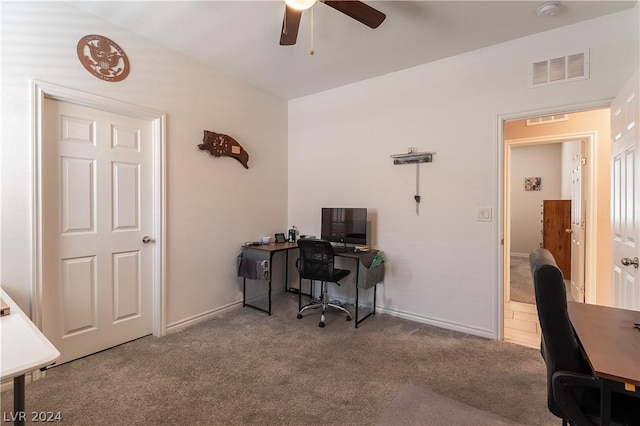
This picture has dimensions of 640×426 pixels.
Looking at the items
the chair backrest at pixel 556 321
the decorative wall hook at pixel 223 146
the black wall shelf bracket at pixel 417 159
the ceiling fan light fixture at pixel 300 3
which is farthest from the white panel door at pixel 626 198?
the decorative wall hook at pixel 223 146

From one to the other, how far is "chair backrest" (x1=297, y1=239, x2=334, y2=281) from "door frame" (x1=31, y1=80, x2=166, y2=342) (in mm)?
1428

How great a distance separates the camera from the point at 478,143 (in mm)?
2980

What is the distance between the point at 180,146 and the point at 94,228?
1.10 meters

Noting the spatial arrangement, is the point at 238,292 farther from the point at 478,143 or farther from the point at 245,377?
the point at 478,143

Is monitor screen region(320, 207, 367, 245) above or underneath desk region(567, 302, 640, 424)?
above

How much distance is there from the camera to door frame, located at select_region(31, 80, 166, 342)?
7.09ft

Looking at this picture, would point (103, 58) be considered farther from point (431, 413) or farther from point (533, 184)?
point (533, 184)

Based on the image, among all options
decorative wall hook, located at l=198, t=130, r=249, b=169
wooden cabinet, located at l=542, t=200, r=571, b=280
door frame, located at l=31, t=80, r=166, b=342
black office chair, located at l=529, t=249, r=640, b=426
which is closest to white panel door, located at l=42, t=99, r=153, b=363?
door frame, located at l=31, t=80, r=166, b=342

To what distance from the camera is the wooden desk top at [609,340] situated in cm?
100

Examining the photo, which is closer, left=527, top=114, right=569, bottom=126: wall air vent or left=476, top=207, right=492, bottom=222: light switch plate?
left=476, top=207, right=492, bottom=222: light switch plate

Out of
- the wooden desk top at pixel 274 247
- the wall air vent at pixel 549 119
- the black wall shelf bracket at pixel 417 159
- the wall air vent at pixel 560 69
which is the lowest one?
the wooden desk top at pixel 274 247

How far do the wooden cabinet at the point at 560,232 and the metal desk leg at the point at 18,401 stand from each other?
6713mm

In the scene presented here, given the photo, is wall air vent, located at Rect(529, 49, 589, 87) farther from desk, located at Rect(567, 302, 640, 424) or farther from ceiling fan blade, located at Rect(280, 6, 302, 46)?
ceiling fan blade, located at Rect(280, 6, 302, 46)

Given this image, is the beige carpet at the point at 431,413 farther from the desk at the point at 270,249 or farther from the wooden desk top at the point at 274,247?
the wooden desk top at the point at 274,247
